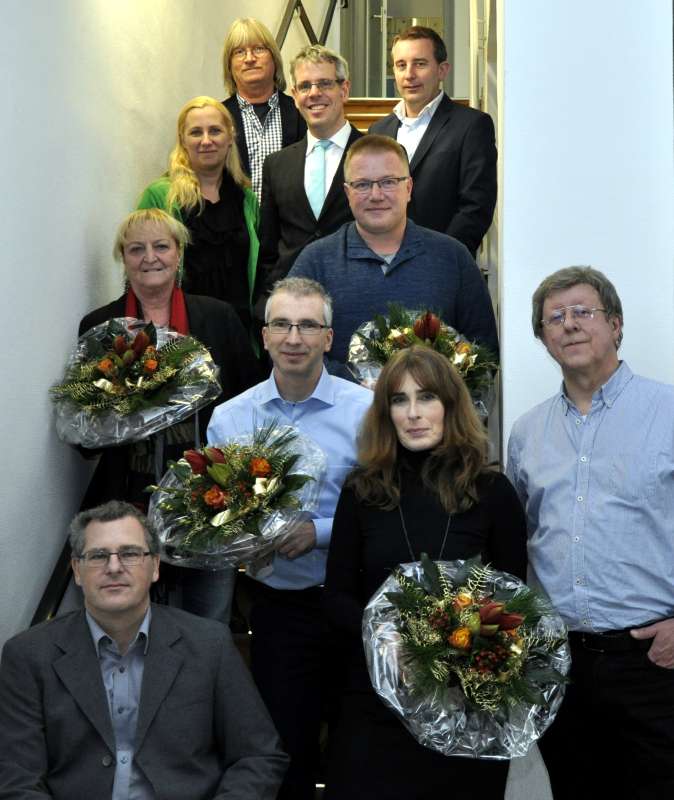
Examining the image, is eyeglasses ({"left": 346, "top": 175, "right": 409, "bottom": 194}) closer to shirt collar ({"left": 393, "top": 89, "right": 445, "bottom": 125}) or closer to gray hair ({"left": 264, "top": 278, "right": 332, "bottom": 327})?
gray hair ({"left": 264, "top": 278, "right": 332, "bottom": 327})

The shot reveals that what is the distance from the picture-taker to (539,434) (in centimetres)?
371

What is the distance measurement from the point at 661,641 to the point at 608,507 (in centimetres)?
36

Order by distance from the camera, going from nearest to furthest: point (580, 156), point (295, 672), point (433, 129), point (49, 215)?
point (295, 672), point (580, 156), point (49, 215), point (433, 129)

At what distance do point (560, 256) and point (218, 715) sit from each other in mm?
1827

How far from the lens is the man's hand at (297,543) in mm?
3715

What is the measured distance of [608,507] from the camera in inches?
136

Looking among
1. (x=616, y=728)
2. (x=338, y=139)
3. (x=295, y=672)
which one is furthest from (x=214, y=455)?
(x=338, y=139)

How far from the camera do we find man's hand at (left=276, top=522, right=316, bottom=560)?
3715mm

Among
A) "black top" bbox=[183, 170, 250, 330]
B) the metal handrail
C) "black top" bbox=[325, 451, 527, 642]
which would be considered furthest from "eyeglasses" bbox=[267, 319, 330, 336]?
the metal handrail

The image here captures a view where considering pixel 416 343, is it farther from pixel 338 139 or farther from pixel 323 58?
pixel 323 58

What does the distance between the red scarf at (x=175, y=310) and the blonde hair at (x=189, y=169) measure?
825mm

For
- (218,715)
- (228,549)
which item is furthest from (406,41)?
(218,715)

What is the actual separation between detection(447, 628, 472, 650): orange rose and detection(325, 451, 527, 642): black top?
17.6 inches

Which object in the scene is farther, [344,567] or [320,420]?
[320,420]
